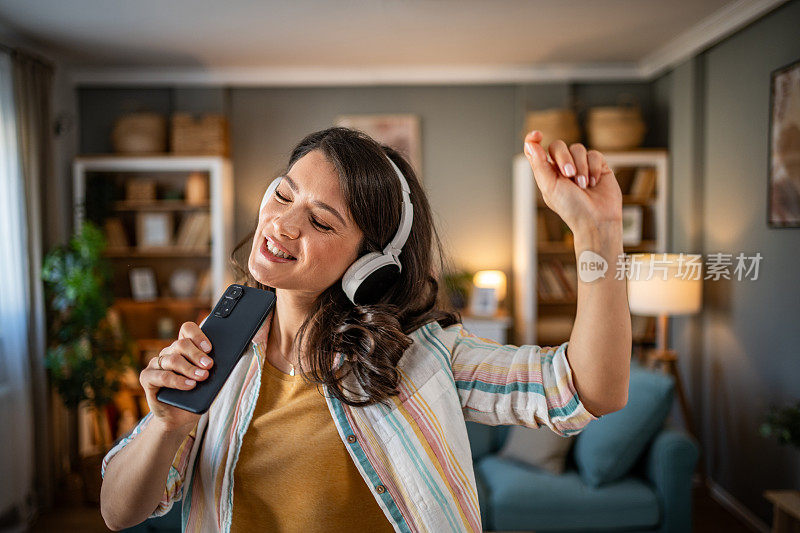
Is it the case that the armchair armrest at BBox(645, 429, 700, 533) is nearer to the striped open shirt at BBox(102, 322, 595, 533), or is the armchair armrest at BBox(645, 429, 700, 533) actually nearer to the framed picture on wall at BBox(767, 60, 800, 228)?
the framed picture on wall at BBox(767, 60, 800, 228)

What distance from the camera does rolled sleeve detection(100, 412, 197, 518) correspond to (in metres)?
0.87

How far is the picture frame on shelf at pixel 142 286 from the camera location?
168 inches

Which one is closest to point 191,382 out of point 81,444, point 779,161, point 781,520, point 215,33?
point 781,520

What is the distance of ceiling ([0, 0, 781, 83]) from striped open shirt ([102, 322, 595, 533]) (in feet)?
8.52

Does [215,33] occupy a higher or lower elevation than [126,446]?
higher

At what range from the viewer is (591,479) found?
8.25 ft

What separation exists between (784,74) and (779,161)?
369 mm

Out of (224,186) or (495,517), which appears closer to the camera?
(495,517)

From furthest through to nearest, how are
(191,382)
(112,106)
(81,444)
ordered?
(112,106) → (81,444) → (191,382)

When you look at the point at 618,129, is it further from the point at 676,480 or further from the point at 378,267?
the point at 378,267

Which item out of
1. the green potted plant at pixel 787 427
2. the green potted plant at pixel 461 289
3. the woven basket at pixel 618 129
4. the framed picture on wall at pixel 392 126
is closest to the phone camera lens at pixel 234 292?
the green potted plant at pixel 787 427

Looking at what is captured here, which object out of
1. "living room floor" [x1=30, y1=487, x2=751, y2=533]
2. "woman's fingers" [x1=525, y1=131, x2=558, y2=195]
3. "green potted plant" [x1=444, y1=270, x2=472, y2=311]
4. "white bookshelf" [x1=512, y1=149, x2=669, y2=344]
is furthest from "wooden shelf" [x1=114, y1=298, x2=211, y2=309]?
"woman's fingers" [x1=525, y1=131, x2=558, y2=195]

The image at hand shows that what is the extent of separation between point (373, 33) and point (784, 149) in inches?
84.7

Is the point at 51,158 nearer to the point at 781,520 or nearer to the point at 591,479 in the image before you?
the point at 591,479
